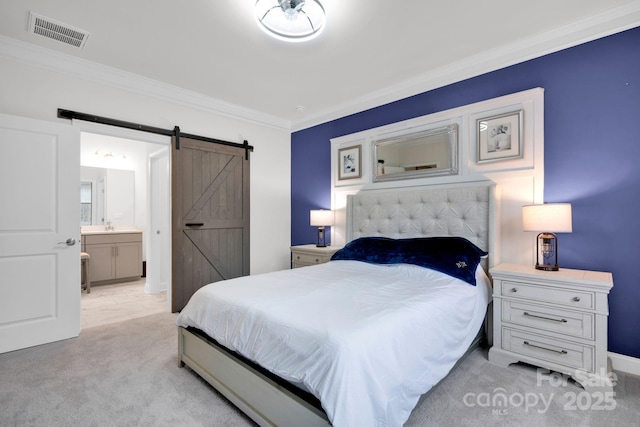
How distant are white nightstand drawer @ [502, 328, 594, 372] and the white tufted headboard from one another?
618mm

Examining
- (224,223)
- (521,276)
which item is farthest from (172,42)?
(521,276)

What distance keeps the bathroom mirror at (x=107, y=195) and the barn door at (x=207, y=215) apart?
2.92m

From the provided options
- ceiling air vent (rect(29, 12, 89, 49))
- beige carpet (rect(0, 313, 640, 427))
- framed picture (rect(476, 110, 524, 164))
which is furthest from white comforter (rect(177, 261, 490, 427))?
ceiling air vent (rect(29, 12, 89, 49))

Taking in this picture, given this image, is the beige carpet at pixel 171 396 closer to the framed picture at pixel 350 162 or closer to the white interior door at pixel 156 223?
the white interior door at pixel 156 223

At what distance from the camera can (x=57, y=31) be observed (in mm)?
2455

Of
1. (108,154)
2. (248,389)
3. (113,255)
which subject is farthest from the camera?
(108,154)

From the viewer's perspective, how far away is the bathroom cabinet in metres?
4.89

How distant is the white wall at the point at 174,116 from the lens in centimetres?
268

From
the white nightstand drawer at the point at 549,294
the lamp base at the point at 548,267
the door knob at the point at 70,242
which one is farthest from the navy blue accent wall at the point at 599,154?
the door knob at the point at 70,242

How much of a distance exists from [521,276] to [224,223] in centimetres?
329

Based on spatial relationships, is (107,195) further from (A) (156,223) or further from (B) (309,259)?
(B) (309,259)

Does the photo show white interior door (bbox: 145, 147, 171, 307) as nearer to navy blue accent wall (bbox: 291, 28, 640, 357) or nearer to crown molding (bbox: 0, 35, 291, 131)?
crown molding (bbox: 0, 35, 291, 131)

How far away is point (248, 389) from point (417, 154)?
2.73m

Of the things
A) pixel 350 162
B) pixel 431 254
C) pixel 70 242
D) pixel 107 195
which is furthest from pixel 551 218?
pixel 107 195
